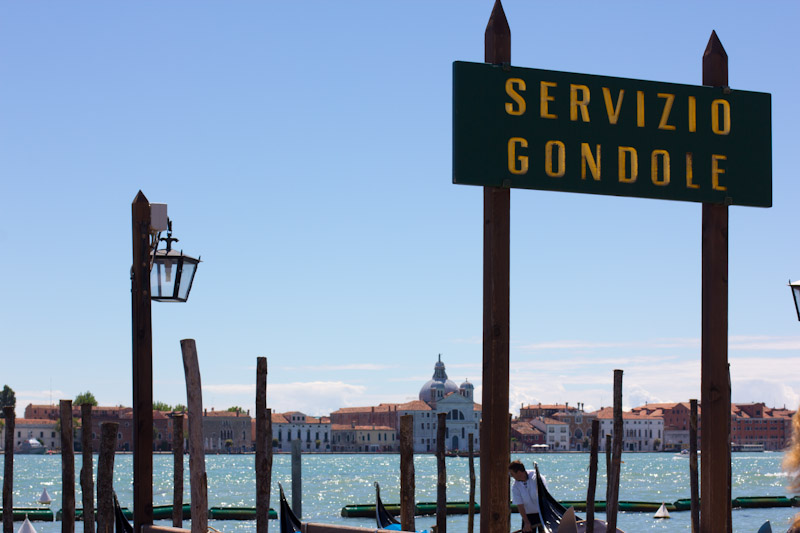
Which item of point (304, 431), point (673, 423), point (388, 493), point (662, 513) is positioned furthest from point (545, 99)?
point (673, 423)

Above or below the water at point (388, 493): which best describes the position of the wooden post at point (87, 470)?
above

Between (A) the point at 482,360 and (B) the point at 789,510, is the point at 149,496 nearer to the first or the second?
(A) the point at 482,360

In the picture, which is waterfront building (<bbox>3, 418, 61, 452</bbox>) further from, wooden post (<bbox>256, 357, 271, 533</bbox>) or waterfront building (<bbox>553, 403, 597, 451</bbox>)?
wooden post (<bbox>256, 357, 271, 533</bbox>)

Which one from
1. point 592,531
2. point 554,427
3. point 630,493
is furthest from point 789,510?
point 554,427

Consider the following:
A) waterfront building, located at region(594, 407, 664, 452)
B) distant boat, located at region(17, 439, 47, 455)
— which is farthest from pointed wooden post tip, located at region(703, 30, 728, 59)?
waterfront building, located at region(594, 407, 664, 452)

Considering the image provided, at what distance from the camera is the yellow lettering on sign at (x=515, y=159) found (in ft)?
17.5

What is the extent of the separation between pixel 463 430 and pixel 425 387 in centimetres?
1016

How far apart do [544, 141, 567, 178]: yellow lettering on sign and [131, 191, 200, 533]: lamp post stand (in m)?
2.54

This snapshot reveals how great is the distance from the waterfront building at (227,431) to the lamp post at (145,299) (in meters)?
119

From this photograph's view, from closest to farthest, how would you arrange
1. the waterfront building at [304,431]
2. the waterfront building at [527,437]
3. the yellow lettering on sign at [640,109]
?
the yellow lettering on sign at [640,109], the waterfront building at [527,437], the waterfront building at [304,431]

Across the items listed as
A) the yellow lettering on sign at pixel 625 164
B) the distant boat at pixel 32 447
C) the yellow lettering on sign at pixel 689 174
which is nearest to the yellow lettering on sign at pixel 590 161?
the yellow lettering on sign at pixel 625 164

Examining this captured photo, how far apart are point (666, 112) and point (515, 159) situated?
0.84 metres

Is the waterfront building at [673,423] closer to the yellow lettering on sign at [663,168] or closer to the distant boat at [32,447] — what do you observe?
the distant boat at [32,447]

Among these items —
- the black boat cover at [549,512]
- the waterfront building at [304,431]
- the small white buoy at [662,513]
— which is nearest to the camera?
the black boat cover at [549,512]
